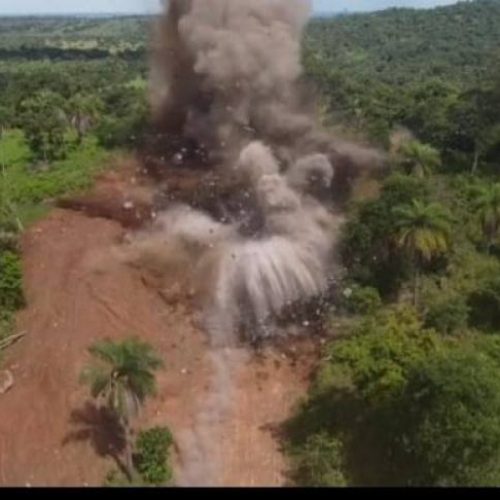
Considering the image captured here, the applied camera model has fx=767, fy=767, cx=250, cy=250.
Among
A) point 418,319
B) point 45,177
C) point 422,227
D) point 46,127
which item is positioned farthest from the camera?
point 46,127

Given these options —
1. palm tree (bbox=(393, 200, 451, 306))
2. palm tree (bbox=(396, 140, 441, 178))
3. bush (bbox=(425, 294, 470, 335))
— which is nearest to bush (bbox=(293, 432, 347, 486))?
bush (bbox=(425, 294, 470, 335))

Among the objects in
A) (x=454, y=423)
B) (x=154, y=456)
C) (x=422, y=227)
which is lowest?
(x=154, y=456)

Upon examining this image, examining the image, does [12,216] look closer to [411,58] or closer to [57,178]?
[57,178]

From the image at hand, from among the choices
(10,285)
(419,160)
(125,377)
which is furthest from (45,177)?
(125,377)

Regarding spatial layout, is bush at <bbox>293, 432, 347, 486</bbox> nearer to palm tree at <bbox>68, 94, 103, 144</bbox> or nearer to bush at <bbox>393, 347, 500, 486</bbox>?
bush at <bbox>393, 347, 500, 486</bbox>

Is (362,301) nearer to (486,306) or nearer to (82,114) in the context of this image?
(486,306)

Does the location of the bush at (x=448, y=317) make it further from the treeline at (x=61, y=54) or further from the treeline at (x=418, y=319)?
the treeline at (x=61, y=54)
